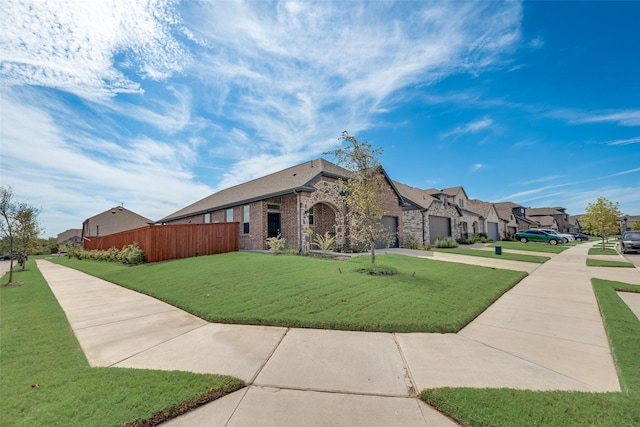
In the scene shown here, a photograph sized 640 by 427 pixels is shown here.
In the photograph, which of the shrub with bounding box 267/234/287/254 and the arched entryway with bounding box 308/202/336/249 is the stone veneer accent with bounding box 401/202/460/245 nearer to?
the arched entryway with bounding box 308/202/336/249

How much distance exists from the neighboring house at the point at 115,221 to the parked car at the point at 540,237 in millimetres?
47057

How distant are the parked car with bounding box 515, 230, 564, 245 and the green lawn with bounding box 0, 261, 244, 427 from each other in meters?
38.2

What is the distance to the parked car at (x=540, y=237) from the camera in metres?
29.5

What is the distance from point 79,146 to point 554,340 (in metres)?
18.9

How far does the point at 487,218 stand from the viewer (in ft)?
117

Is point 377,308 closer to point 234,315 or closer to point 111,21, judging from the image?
point 234,315

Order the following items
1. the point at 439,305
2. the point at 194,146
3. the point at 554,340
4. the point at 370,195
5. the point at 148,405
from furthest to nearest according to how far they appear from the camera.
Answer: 1. the point at 194,146
2. the point at 370,195
3. the point at 439,305
4. the point at 554,340
5. the point at 148,405

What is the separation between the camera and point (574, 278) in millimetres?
9328

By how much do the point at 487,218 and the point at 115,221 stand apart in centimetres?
5015

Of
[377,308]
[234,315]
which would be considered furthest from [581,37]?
[234,315]

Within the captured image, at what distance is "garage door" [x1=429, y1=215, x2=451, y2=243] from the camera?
981 inches

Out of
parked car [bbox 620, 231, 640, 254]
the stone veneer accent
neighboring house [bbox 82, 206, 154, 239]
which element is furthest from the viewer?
neighboring house [bbox 82, 206, 154, 239]

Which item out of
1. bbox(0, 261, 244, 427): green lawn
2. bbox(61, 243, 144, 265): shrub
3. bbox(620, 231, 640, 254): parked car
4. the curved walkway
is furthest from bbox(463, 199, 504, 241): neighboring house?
bbox(0, 261, 244, 427): green lawn

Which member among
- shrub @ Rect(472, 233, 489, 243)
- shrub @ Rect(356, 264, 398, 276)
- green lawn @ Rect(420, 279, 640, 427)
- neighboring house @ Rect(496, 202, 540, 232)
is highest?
neighboring house @ Rect(496, 202, 540, 232)
